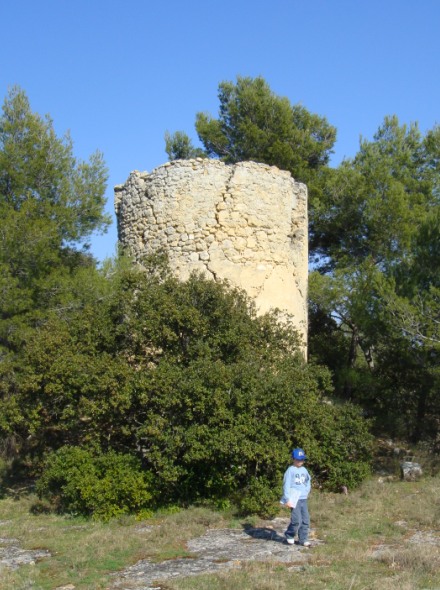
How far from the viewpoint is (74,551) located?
6.64 metres

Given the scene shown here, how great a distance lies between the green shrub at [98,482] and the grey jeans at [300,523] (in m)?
2.06

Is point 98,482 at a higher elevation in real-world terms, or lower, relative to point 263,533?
higher

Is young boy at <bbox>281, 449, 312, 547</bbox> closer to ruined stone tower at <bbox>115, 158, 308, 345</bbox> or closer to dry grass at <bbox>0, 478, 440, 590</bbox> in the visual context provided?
dry grass at <bbox>0, 478, 440, 590</bbox>

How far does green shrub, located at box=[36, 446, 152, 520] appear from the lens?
802cm

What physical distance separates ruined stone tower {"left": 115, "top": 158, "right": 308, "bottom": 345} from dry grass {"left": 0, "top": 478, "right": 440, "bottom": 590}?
3276mm

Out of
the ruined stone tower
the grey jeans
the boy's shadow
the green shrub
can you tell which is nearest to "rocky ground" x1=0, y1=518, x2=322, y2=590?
the boy's shadow

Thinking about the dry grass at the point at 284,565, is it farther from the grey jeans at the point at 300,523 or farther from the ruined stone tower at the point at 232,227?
the ruined stone tower at the point at 232,227

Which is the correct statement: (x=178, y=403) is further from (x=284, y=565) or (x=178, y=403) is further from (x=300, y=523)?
(x=284, y=565)

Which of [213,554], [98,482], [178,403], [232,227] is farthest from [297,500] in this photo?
[232,227]

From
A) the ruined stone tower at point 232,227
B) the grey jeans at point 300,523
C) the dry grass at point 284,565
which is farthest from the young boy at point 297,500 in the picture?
the ruined stone tower at point 232,227

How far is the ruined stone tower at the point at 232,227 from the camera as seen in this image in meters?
10.5

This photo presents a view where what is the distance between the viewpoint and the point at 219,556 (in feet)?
20.9

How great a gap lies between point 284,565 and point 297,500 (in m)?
0.89

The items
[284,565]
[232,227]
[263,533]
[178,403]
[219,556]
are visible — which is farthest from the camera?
[232,227]
